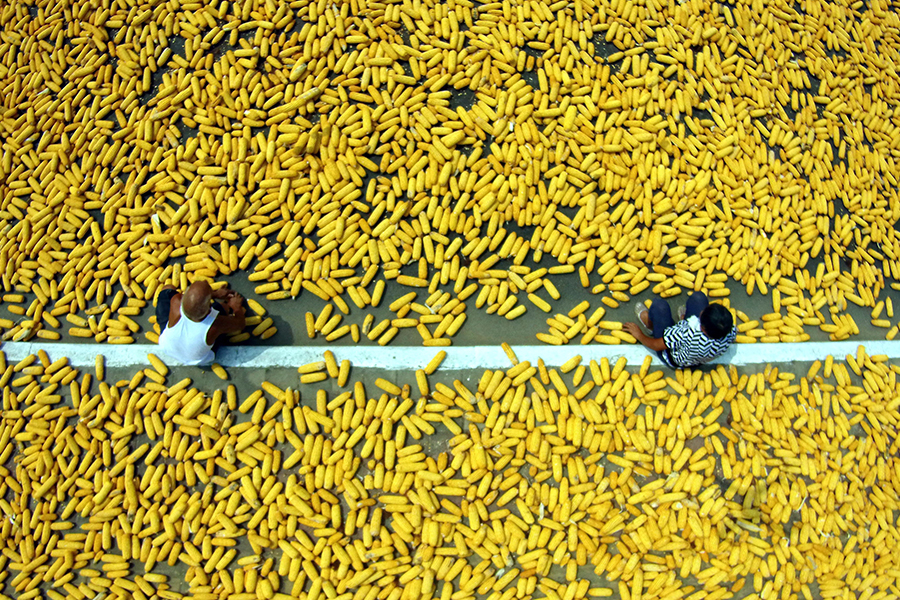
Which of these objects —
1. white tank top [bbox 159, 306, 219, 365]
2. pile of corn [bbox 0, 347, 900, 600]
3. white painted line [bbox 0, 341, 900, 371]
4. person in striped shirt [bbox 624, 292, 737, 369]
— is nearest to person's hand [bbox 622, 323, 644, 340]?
person in striped shirt [bbox 624, 292, 737, 369]

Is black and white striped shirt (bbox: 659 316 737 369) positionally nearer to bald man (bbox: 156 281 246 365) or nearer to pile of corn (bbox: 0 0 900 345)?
pile of corn (bbox: 0 0 900 345)

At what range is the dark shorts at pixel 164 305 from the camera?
397 centimetres

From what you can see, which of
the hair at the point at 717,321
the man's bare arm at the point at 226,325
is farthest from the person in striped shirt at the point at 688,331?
the man's bare arm at the point at 226,325

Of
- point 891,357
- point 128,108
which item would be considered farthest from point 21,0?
point 891,357

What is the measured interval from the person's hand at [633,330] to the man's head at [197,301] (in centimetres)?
312

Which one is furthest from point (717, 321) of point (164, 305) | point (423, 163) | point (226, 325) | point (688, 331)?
point (164, 305)

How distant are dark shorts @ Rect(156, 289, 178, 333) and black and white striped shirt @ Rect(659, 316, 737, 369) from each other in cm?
374

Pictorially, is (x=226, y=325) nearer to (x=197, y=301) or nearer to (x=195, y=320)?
(x=195, y=320)

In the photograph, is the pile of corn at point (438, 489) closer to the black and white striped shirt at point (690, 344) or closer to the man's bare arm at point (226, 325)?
the black and white striped shirt at point (690, 344)

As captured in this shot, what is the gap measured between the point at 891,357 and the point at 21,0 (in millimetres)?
8620

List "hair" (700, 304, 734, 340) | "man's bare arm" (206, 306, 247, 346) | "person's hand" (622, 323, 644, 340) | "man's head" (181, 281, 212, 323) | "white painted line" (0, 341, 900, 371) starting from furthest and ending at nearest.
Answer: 1. "person's hand" (622, 323, 644, 340)
2. "white painted line" (0, 341, 900, 371)
3. "man's bare arm" (206, 306, 247, 346)
4. "hair" (700, 304, 734, 340)
5. "man's head" (181, 281, 212, 323)

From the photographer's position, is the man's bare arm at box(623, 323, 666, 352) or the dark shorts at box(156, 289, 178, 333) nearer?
the dark shorts at box(156, 289, 178, 333)

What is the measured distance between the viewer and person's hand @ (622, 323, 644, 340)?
14.0ft

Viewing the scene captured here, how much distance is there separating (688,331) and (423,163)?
252 centimetres
